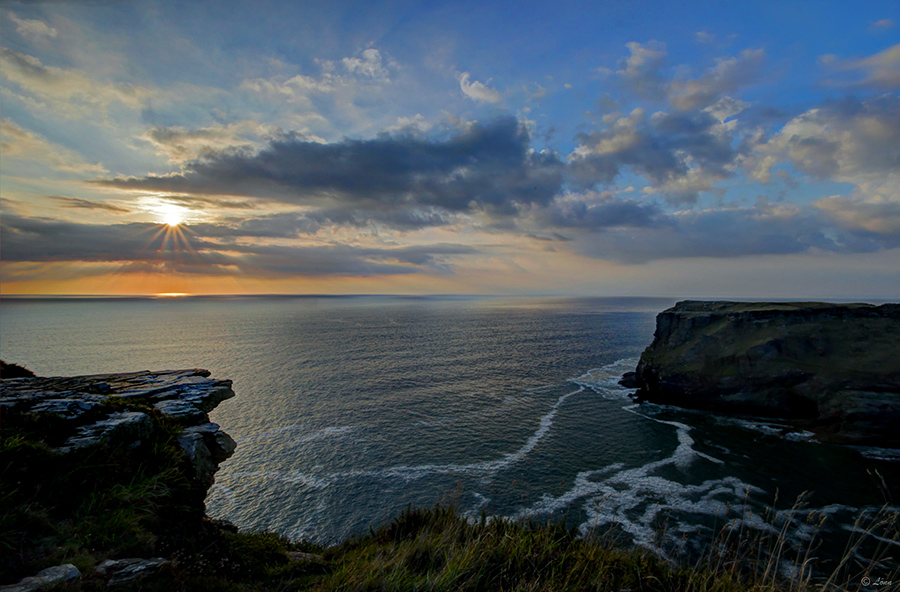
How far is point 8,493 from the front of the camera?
5727 mm

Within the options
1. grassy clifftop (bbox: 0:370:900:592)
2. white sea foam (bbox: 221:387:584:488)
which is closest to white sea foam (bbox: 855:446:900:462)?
white sea foam (bbox: 221:387:584:488)

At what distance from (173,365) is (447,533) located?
7318 centimetres

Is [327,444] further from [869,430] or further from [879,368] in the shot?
[879,368]

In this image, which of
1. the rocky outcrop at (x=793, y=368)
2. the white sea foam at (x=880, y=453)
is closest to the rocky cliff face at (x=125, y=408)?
the white sea foam at (x=880, y=453)

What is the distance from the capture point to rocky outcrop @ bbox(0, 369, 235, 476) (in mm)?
7750

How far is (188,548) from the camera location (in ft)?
22.1

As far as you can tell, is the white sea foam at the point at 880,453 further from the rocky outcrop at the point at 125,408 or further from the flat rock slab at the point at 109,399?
the flat rock slab at the point at 109,399

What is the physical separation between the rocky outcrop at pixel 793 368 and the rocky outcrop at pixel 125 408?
49894 mm

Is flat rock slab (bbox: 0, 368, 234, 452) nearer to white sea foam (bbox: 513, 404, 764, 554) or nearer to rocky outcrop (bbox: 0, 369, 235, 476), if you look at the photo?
rocky outcrop (bbox: 0, 369, 235, 476)

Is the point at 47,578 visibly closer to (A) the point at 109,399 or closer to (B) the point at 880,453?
(A) the point at 109,399

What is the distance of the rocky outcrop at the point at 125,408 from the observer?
25.4ft

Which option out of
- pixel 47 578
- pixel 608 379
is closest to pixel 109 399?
pixel 47 578

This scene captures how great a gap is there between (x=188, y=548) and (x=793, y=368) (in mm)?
56014

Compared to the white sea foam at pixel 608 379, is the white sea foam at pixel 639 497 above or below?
below
